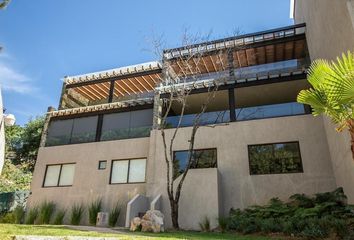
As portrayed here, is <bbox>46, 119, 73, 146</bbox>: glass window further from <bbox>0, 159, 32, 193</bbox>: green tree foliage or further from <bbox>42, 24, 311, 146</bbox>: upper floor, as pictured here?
<bbox>0, 159, 32, 193</bbox>: green tree foliage

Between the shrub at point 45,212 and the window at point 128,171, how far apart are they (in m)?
3.84

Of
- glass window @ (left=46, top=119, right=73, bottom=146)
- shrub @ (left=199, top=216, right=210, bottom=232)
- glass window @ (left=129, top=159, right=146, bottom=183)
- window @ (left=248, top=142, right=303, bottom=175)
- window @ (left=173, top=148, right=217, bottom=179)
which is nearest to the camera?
shrub @ (left=199, top=216, right=210, bottom=232)

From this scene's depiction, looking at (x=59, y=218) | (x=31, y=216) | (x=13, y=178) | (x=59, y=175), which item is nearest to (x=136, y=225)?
(x=59, y=218)

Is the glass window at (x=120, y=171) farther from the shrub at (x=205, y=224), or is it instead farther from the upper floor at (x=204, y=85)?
the shrub at (x=205, y=224)

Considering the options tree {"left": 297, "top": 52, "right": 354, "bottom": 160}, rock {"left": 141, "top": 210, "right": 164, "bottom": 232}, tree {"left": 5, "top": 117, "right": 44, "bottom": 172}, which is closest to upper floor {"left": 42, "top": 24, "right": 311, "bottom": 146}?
rock {"left": 141, "top": 210, "right": 164, "bottom": 232}

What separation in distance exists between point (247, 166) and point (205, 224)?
11.7 feet

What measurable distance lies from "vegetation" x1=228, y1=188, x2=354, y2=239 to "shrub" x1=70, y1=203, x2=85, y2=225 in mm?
8248

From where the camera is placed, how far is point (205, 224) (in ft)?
37.7

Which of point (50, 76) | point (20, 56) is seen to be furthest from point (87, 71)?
point (20, 56)

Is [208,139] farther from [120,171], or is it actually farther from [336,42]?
[336,42]

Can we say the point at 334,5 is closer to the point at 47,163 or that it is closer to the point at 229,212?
the point at 229,212

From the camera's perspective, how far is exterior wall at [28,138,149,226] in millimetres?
14961

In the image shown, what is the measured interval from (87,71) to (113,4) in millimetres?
7840

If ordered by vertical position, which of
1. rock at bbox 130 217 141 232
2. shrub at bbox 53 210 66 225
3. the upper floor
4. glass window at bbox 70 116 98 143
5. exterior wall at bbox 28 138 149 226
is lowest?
rock at bbox 130 217 141 232
